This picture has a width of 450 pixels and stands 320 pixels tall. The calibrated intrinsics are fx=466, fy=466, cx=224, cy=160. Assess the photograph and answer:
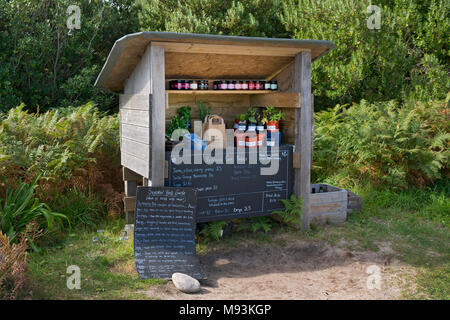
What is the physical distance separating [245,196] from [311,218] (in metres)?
1.03

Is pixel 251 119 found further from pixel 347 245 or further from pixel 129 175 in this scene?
pixel 347 245

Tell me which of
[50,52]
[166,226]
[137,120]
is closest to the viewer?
[166,226]

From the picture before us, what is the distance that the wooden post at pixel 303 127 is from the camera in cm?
559

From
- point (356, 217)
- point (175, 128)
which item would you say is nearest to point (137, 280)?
point (175, 128)

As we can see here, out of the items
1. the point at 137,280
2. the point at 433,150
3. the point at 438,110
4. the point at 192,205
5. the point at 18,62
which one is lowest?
the point at 137,280

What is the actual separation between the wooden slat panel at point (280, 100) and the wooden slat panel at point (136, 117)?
175 cm

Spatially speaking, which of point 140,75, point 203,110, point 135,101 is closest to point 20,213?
point 135,101

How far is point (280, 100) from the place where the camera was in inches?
229

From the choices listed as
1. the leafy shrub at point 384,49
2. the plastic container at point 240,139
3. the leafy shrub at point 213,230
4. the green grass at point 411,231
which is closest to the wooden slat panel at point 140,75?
the plastic container at point 240,139

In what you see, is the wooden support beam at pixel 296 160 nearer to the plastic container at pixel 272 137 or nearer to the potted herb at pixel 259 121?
the plastic container at pixel 272 137

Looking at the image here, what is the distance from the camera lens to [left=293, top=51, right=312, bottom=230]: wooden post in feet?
18.3

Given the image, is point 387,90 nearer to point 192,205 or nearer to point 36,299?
point 192,205

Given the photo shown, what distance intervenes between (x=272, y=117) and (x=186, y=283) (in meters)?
2.63

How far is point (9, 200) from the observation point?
17.0 ft
